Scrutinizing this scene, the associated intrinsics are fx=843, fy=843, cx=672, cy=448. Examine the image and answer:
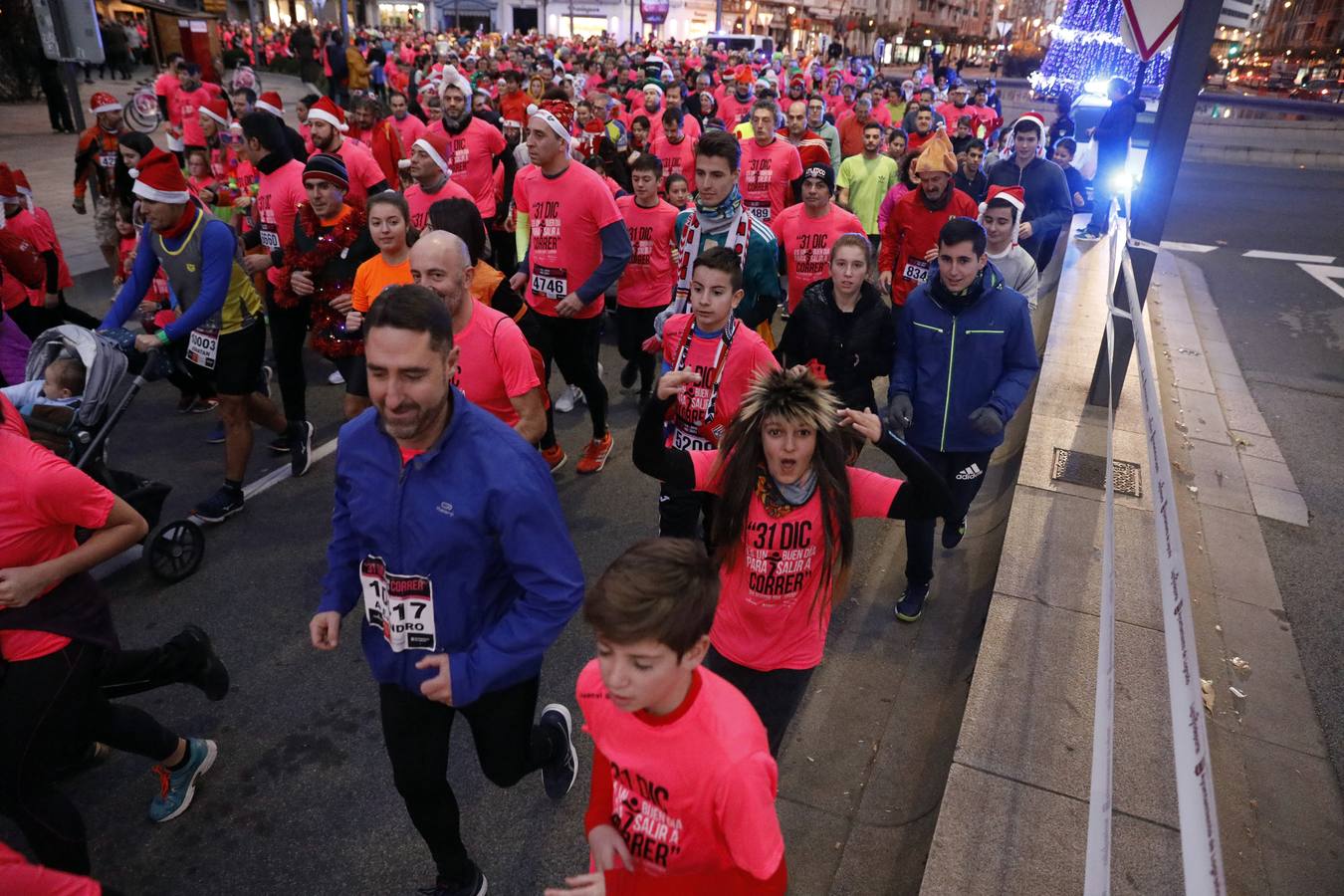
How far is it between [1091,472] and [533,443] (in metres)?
3.84

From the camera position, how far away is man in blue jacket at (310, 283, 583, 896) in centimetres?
234

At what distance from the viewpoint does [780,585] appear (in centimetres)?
284

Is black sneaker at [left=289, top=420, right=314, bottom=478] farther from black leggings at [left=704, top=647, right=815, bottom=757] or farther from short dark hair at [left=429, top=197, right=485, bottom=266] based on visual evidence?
black leggings at [left=704, top=647, right=815, bottom=757]

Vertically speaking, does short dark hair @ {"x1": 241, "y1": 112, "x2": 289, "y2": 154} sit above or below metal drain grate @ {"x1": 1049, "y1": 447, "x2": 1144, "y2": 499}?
above

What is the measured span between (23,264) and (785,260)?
5.68 meters

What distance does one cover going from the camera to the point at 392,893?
10.1ft

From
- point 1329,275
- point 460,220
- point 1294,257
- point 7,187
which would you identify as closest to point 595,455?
point 460,220

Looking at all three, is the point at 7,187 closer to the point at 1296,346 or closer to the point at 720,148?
the point at 720,148

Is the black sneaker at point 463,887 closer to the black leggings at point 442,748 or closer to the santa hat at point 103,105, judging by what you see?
the black leggings at point 442,748

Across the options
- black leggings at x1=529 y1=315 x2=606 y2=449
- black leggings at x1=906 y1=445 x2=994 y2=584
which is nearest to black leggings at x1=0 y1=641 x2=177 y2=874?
black leggings at x1=529 y1=315 x2=606 y2=449

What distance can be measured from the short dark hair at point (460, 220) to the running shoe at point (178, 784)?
289 centimetres

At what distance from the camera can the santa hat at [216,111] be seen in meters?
9.88

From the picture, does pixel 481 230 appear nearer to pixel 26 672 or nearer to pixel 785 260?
pixel 785 260

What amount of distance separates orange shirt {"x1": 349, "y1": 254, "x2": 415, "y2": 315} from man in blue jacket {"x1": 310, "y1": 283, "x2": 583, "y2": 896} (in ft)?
8.48
